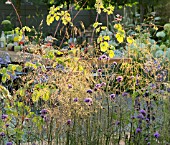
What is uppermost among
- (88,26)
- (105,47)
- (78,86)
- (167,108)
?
(105,47)

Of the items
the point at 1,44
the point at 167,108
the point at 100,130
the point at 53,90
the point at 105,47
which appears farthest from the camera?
the point at 1,44

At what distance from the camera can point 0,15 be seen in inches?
530

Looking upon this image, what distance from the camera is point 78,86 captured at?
257 cm

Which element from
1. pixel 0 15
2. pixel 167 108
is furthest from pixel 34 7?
pixel 167 108

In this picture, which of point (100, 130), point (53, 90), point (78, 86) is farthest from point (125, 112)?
point (53, 90)

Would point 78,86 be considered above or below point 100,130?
above

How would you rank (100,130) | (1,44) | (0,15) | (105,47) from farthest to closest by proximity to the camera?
(0,15) < (1,44) < (100,130) < (105,47)

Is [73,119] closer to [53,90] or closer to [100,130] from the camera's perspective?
[100,130]

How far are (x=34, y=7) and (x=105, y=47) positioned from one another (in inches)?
458

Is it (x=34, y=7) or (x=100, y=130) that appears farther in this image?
(x=34, y=7)

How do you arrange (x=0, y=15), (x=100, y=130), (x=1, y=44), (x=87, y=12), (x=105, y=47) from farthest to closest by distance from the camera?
(x=87, y=12)
(x=0, y=15)
(x=1, y=44)
(x=100, y=130)
(x=105, y=47)

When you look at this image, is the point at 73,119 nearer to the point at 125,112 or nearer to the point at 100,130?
the point at 100,130

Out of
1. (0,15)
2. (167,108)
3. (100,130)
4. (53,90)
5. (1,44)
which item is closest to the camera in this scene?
(53,90)

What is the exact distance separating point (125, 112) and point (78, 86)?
1.40ft
